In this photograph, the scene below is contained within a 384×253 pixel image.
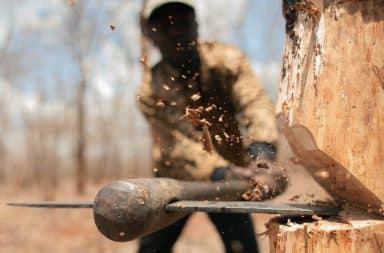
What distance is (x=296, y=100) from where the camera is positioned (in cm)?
185

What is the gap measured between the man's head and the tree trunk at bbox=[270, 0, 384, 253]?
942mm

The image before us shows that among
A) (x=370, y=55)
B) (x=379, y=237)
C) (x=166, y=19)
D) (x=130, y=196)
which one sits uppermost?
(x=166, y=19)

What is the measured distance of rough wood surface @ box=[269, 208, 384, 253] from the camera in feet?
5.30

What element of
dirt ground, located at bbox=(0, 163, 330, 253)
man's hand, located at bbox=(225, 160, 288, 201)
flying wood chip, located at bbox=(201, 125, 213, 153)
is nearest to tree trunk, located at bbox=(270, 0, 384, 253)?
man's hand, located at bbox=(225, 160, 288, 201)

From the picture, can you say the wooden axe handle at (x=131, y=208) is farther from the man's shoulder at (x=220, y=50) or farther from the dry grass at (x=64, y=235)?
the dry grass at (x=64, y=235)

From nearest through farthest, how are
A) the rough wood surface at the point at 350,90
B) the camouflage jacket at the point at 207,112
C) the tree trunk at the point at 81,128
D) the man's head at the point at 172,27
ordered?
the rough wood surface at the point at 350,90, the camouflage jacket at the point at 207,112, the man's head at the point at 172,27, the tree trunk at the point at 81,128

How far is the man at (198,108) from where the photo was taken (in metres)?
2.48

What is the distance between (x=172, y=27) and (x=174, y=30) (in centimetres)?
2

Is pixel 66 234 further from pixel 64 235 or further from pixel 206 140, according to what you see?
pixel 206 140

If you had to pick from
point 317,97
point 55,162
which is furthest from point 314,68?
point 55,162

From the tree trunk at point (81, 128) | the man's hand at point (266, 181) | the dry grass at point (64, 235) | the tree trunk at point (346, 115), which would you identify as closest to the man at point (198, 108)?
the man's hand at point (266, 181)

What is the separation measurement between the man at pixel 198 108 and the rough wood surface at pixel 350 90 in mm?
633

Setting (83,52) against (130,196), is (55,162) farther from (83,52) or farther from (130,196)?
(130,196)

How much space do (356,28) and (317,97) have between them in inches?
9.6
